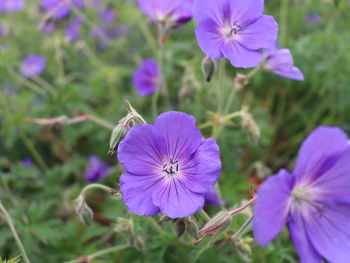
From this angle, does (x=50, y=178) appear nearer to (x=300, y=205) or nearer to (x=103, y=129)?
(x=103, y=129)

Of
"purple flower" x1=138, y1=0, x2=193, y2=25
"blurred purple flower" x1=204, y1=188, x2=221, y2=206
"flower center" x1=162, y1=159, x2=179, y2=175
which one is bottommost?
"blurred purple flower" x1=204, y1=188, x2=221, y2=206

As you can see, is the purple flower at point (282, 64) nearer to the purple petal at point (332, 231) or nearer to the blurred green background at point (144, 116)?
the blurred green background at point (144, 116)

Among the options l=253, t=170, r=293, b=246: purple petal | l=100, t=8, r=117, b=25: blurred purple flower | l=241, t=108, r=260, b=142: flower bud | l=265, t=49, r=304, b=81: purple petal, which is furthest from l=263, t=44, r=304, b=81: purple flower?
l=100, t=8, r=117, b=25: blurred purple flower

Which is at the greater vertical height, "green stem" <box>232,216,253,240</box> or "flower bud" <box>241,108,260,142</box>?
"flower bud" <box>241,108,260,142</box>

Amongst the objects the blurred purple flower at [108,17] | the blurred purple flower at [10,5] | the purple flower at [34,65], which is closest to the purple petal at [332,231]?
the purple flower at [34,65]

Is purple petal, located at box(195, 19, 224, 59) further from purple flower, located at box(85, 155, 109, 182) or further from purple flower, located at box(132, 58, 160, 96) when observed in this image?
purple flower, located at box(85, 155, 109, 182)

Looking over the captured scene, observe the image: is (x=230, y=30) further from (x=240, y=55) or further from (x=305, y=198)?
(x=305, y=198)
